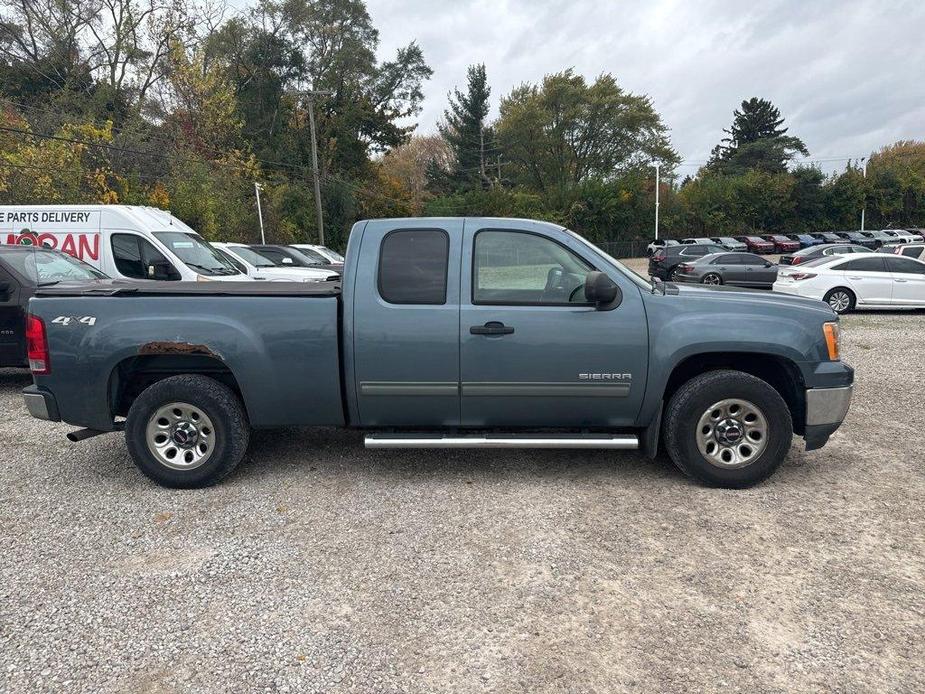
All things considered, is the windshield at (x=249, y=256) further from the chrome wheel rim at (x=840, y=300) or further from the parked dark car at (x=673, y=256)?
the parked dark car at (x=673, y=256)

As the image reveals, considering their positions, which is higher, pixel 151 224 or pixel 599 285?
pixel 151 224

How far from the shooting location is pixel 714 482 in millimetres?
4297

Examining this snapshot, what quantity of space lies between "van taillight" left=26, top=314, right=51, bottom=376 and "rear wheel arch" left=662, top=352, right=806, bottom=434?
13.8 feet

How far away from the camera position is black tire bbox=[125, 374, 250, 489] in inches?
170

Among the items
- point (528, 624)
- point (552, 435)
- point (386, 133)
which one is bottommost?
point (528, 624)

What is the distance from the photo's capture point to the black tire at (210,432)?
14.2 ft

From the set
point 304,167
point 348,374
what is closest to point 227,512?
point 348,374

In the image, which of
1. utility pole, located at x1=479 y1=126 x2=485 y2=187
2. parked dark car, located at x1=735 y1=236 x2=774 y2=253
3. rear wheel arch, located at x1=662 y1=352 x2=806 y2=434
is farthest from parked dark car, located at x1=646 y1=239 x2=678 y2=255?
rear wheel arch, located at x1=662 y1=352 x2=806 y2=434

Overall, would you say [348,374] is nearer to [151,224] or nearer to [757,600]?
[757,600]

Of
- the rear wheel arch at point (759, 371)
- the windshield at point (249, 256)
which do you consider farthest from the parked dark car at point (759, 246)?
the rear wheel arch at point (759, 371)

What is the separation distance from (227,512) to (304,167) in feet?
137

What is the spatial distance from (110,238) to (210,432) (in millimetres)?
6926

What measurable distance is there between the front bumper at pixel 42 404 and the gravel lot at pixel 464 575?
1.86 feet

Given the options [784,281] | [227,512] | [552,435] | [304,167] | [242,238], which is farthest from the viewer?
[304,167]
